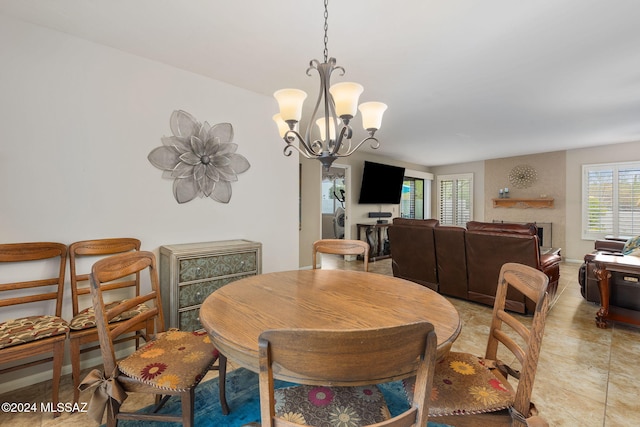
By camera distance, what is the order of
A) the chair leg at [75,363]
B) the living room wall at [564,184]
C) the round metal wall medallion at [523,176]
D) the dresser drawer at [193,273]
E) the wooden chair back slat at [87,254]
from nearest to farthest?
the chair leg at [75,363], the wooden chair back slat at [87,254], the dresser drawer at [193,273], the living room wall at [564,184], the round metal wall medallion at [523,176]

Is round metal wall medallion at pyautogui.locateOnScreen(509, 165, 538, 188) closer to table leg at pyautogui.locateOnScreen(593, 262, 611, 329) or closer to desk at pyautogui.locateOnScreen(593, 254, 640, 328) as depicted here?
desk at pyautogui.locateOnScreen(593, 254, 640, 328)

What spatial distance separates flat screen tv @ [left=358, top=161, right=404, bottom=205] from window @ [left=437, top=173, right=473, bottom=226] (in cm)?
206

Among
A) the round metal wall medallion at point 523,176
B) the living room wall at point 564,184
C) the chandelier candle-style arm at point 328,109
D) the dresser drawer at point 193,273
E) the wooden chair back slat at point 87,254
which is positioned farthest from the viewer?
the round metal wall medallion at point 523,176

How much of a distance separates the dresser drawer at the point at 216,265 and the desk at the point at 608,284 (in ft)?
11.1

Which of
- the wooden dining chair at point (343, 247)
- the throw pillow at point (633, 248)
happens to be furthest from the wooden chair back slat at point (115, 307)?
the throw pillow at point (633, 248)

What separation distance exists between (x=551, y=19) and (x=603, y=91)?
194 cm

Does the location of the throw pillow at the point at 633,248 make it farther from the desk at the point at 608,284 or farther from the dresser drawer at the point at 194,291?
the dresser drawer at the point at 194,291

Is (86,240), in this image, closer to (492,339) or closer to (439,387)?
(439,387)

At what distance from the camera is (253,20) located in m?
1.93

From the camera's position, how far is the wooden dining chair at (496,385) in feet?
3.39

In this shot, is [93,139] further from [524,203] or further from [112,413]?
[524,203]

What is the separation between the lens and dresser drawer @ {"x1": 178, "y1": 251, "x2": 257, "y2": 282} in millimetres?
2303

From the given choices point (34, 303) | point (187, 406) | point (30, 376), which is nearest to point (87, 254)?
point (34, 303)

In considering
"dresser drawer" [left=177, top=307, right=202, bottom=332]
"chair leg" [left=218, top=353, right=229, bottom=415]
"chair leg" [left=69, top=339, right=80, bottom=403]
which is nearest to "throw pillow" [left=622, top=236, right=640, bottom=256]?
"chair leg" [left=218, top=353, right=229, bottom=415]
